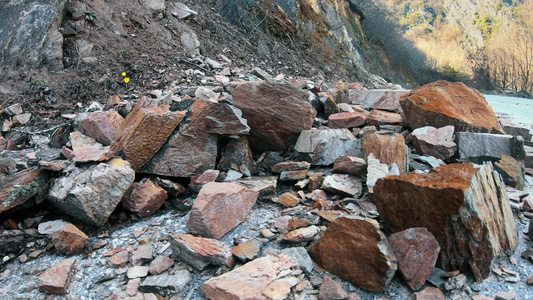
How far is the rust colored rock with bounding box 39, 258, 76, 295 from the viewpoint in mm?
1891

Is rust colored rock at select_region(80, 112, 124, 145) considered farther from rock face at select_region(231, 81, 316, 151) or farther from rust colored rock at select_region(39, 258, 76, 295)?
rust colored rock at select_region(39, 258, 76, 295)

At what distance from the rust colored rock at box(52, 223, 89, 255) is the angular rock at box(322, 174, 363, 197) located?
1975mm

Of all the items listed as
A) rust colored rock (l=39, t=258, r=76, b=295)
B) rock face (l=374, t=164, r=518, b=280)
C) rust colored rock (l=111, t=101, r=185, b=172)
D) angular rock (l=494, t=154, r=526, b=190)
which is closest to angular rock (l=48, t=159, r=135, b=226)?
rust colored rock (l=111, t=101, r=185, b=172)

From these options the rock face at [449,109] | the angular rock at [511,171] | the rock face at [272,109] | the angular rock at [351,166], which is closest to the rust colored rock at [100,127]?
the rock face at [272,109]

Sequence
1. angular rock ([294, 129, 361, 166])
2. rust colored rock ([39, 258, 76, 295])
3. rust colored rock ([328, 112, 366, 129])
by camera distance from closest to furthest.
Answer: rust colored rock ([39, 258, 76, 295])
angular rock ([294, 129, 361, 166])
rust colored rock ([328, 112, 366, 129])

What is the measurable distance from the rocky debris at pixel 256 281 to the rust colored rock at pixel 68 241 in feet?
3.55

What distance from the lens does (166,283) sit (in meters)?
1.89

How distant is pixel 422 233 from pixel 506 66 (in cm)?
2684

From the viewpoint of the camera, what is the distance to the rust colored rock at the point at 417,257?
1767 millimetres

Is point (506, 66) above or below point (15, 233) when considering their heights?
above

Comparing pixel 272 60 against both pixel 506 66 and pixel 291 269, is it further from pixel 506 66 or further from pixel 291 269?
pixel 506 66

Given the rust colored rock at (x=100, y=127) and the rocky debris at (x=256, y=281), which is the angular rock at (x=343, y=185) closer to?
the rocky debris at (x=256, y=281)

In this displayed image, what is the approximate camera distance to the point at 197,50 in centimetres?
683

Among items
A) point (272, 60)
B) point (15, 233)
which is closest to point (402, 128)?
point (15, 233)
